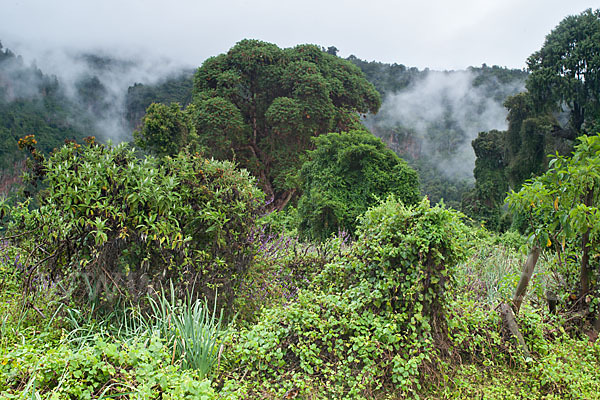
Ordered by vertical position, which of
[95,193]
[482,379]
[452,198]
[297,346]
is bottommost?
[452,198]

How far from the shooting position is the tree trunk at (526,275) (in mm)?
3432

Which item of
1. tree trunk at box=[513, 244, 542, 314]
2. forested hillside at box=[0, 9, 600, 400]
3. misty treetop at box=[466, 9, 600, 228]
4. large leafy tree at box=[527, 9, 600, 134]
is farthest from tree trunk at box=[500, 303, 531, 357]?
large leafy tree at box=[527, 9, 600, 134]

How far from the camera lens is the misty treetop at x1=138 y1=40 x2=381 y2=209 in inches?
619

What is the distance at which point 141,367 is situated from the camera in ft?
7.13

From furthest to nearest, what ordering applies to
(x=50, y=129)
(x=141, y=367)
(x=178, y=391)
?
(x=50, y=129), (x=141, y=367), (x=178, y=391)

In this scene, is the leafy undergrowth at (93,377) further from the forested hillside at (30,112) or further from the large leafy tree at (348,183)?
the forested hillside at (30,112)

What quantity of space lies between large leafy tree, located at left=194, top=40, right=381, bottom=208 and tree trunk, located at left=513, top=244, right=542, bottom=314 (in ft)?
40.4

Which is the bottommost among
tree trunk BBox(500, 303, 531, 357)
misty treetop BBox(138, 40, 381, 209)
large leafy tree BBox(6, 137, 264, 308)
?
tree trunk BBox(500, 303, 531, 357)

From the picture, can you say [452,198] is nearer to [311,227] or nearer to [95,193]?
[311,227]

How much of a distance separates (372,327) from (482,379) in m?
0.95

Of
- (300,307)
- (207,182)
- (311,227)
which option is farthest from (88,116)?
(300,307)

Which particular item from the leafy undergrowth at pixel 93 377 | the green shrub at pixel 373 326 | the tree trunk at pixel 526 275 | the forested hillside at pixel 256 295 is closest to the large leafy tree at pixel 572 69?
the forested hillside at pixel 256 295

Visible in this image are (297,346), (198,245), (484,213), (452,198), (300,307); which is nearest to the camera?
(297,346)

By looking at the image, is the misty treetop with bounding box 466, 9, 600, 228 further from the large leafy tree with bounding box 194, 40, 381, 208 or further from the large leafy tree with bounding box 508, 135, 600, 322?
the large leafy tree with bounding box 508, 135, 600, 322
